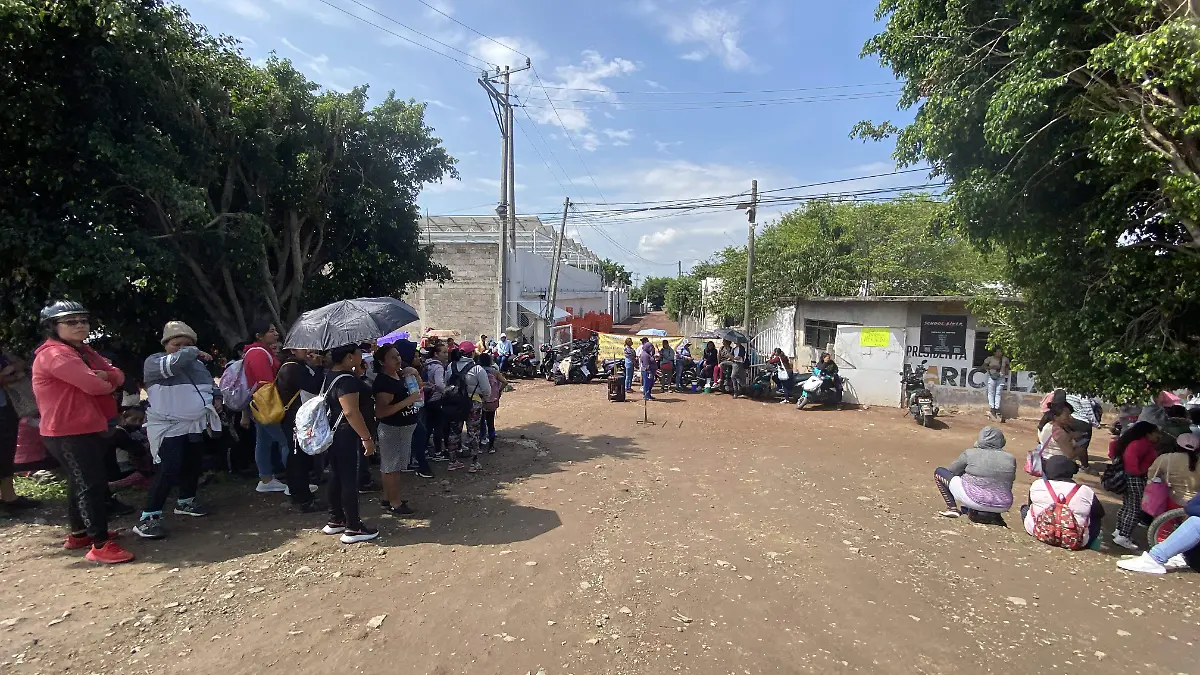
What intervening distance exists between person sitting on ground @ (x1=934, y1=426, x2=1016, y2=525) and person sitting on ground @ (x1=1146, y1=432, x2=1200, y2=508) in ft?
3.76

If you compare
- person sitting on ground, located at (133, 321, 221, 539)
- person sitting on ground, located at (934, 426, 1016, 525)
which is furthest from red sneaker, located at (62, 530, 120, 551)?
person sitting on ground, located at (934, 426, 1016, 525)

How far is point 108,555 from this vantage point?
171 inches

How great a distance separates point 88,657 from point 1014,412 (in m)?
15.0

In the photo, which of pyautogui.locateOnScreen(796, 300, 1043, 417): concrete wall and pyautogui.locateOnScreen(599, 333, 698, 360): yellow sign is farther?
pyautogui.locateOnScreen(599, 333, 698, 360): yellow sign

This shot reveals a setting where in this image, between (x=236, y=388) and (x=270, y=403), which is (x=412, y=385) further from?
(x=236, y=388)

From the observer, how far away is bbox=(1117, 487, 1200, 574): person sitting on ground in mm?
4551

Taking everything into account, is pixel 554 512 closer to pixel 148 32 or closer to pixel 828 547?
pixel 828 547

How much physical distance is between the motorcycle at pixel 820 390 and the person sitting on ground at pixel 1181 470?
26.4ft

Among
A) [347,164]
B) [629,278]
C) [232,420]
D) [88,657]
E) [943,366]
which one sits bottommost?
[88,657]

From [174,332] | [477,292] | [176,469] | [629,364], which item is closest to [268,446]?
[176,469]

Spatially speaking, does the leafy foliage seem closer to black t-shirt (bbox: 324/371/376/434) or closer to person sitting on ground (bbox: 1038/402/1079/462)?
person sitting on ground (bbox: 1038/402/1079/462)

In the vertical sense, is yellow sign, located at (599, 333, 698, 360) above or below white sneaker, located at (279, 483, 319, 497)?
above

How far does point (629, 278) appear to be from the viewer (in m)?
91.3

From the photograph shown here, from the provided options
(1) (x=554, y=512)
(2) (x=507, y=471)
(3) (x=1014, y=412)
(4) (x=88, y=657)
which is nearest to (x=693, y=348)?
(3) (x=1014, y=412)
